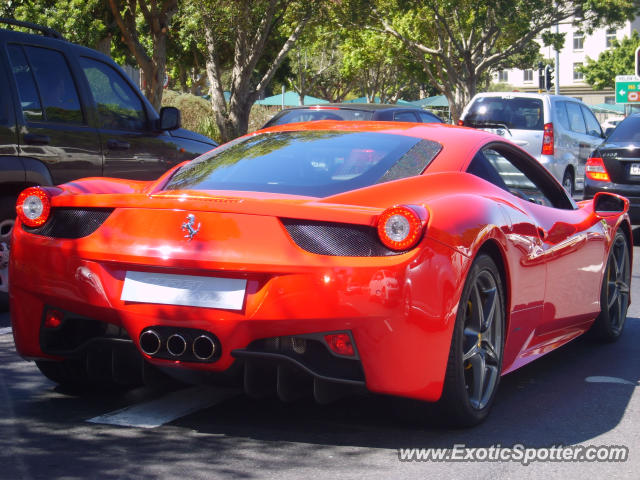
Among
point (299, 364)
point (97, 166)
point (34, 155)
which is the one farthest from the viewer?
point (97, 166)

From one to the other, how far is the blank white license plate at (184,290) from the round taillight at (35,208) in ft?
1.99

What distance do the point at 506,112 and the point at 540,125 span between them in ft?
2.08

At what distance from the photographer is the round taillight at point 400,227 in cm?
400

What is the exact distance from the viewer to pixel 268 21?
87.1 ft

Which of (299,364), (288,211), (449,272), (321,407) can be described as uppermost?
(288,211)

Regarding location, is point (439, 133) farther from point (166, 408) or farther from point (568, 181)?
point (568, 181)

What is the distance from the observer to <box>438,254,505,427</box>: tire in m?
4.28

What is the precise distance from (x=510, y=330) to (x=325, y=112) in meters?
10.1

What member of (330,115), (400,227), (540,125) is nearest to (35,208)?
(400,227)

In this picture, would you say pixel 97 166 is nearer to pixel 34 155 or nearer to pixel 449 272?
pixel 34 155

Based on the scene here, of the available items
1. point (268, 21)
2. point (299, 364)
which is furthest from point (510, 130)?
point (299, 364)

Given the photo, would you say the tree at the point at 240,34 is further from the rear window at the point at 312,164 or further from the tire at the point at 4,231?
the rear window at the point at 312,164

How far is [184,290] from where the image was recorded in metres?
4.12

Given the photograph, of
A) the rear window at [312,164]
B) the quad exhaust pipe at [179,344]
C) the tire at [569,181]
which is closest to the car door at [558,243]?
the rear window at [312,164]
